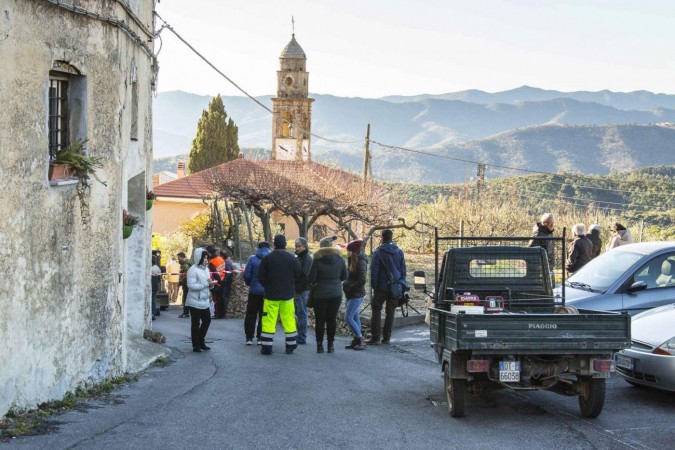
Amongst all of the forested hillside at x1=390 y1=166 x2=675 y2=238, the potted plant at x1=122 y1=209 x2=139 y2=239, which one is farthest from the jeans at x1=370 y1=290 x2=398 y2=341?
the forested hillside at x1=390 y1=166 x2=675 y2=238

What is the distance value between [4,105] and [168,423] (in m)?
3.42

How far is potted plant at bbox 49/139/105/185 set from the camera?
10289 millimetres

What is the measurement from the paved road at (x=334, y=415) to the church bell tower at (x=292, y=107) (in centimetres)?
5697

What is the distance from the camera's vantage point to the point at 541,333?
952 cm

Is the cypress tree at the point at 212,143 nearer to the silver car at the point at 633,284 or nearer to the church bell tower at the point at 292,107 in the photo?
the church bell tower at the point at 292,107

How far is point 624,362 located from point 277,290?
5.82 meters

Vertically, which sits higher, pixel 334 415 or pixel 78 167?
pixel 78 167

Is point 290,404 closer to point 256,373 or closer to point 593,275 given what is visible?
point 256,373

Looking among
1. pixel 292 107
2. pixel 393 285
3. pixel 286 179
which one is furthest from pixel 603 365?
pixel 292 107

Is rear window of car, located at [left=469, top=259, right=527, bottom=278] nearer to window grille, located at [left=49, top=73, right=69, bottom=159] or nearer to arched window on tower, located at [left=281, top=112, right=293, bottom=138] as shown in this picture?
window grille, located at [left=49, top=73, right=69, bottom=159]

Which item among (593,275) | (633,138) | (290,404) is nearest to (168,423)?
(290,404)

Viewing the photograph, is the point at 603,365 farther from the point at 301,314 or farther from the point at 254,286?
the point at 301,314

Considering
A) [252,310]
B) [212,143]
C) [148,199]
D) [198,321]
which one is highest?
[212,143]

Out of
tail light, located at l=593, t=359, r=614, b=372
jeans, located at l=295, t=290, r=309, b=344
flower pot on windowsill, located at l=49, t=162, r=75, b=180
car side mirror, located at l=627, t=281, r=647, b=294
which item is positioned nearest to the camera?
tail light, located at l=593, t=359, r=614, b=372
